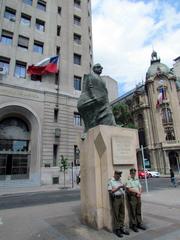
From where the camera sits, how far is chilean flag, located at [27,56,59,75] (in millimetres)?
24828

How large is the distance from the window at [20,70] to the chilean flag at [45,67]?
123 cm

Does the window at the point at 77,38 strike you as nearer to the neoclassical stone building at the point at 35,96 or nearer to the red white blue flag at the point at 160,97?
the neoclassical stone building at the point at 35,96

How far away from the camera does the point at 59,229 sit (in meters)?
5.36

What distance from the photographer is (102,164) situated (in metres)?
5.64

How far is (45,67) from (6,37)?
267 inches

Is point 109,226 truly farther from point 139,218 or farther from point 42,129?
point 42,129

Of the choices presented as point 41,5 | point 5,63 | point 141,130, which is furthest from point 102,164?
point 141,130

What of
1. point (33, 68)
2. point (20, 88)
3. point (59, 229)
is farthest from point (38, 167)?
point (59, 229)

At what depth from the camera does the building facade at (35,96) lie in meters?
23.1

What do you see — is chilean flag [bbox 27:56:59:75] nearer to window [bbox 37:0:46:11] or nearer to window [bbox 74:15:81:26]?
window [bbox 37:0:46:11]

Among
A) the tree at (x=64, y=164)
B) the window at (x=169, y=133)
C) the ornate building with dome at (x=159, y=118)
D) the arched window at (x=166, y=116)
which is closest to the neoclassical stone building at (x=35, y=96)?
the tree at (x=64, y=164)

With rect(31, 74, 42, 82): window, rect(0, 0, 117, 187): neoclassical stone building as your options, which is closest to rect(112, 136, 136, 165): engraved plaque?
rect(0, 0, 117, 187): neoclassical stone building

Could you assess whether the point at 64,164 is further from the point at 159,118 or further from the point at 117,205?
the point at 159,118

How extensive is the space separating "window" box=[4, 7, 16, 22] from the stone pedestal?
27.2 m
